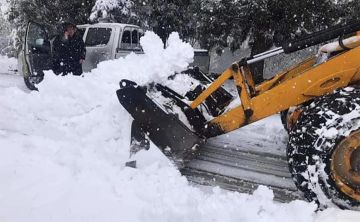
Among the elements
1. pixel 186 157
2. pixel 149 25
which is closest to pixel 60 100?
pixel 186 157

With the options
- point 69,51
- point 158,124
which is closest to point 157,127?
point 158,124

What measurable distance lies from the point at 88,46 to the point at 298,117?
263 inches

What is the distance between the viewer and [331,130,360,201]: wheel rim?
3.42m

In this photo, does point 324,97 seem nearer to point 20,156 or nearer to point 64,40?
point 20,156

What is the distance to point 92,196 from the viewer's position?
11.3 ft

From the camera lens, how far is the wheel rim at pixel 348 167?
342cm

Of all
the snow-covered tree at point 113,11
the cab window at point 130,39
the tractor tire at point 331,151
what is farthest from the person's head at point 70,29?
the snow-covered tree at point 113,11

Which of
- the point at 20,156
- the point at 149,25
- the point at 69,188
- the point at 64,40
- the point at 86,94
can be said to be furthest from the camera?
the point at 149,25

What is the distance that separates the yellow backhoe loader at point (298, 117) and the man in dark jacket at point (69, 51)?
375 cm

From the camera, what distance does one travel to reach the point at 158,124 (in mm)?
4258

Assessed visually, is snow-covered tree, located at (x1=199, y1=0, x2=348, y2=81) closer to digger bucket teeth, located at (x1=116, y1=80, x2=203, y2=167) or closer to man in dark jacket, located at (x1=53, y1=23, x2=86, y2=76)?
man in dark jacket, located at (x1=53, y1=23, x2=86, y2=76)

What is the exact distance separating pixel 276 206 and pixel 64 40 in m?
6.11

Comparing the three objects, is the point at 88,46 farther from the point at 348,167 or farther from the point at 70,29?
the point at 348,167

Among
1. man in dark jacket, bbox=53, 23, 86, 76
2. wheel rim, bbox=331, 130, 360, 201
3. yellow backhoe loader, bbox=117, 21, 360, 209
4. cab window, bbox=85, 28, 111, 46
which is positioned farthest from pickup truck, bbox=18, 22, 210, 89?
wheel rim, bbox=331, 130, 360, 201
